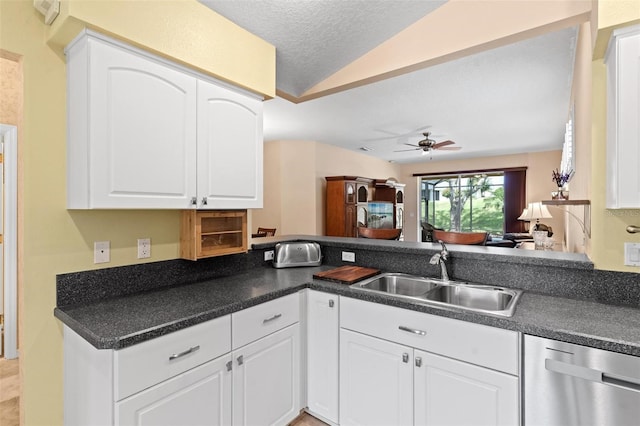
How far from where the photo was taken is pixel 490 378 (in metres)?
1.31

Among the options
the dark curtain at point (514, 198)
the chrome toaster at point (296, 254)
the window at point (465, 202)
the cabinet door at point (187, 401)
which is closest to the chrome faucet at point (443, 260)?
the chrome toaster at point (296, 254)

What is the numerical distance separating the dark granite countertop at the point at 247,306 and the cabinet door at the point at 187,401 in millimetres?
215

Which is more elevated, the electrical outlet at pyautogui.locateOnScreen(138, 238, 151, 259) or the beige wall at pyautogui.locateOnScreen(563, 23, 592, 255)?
the beige wall at pyautogui.locateOnScreen(563, 23, 592, 255)

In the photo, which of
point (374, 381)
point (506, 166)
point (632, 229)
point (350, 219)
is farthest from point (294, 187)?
point (506, 166)

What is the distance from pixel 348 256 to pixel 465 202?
21.6 ft

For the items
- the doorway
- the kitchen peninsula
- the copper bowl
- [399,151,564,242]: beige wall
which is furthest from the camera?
[399,151,564,242]: beige wall

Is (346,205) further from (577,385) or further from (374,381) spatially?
(577,385)

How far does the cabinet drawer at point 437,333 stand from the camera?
1.28m

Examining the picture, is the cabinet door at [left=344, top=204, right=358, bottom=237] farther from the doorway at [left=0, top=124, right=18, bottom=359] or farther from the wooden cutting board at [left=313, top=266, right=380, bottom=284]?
the doorway at [left=0, top=124, right=18, bottom=359]

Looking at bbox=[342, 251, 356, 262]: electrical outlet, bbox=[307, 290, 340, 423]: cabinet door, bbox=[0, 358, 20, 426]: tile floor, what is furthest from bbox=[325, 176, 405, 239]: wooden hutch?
bbox=[0, 358, 20, 426]: tile floor

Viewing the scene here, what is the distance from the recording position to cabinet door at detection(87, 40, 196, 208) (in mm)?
1318

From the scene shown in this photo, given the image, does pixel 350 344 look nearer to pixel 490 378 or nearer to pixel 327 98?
pixel 490 378

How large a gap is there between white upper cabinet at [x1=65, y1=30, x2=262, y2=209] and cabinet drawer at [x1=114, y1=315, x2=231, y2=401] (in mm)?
605

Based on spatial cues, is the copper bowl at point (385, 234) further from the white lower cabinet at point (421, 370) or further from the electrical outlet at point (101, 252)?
the electrical outlet at point (101, 252)
